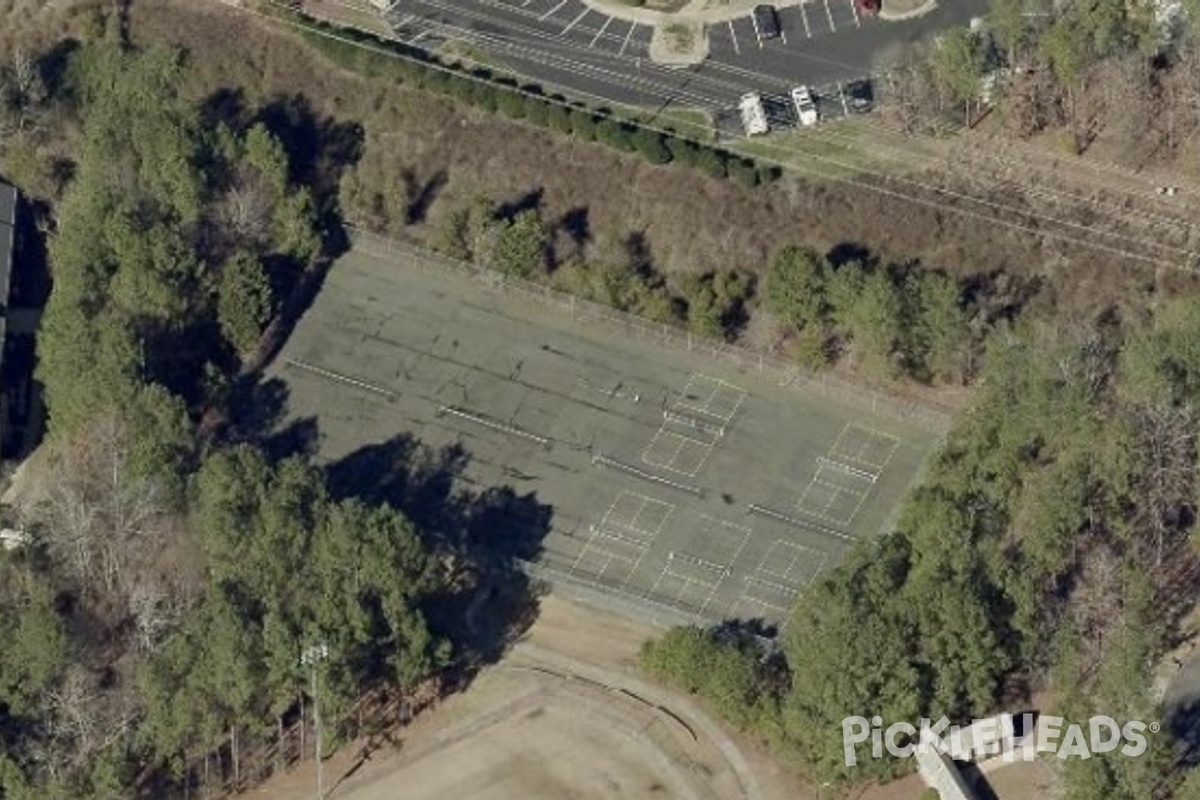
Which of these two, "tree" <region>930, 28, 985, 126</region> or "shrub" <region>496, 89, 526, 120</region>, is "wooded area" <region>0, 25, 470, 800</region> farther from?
"tree" <region>930, 28, 985, 126</region>

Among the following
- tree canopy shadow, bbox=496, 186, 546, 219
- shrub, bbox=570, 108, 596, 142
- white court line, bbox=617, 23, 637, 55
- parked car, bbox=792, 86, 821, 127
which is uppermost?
white court line, bbox=617, 23, 637, 55

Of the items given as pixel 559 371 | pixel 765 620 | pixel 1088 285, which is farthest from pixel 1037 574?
pixel 559 371

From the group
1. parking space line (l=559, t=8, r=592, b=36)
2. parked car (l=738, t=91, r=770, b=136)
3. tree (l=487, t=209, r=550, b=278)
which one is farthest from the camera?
parking space line (l=559, t=8, r=592, b=36)

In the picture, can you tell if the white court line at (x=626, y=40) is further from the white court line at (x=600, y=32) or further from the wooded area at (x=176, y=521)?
the wooded area at (x=176, y=521)

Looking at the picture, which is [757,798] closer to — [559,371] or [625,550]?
[625,550]

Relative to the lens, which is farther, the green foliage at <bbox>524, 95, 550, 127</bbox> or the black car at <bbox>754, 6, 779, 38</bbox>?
the black car at <bbox>754, 6, 779, 38</bbox>

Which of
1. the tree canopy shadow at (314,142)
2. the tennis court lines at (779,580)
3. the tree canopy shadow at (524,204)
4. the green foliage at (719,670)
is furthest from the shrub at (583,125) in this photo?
the green foliage at (719,670)

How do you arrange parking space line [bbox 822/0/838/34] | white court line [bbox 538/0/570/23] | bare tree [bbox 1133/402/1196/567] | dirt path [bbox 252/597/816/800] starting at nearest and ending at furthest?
dirt path [bbox 252/597/816/800] < bare tree [bbox 1133/402/1196/567] < parking space line [bbox 822/0/838/34] < white court line [bbox 538/0/570/23]

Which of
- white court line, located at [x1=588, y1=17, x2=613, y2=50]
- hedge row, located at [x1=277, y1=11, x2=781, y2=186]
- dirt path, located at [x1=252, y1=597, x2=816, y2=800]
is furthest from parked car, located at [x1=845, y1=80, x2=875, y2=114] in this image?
dirt path, located at [x1=252, y1=597, x2=816, y2=800]
